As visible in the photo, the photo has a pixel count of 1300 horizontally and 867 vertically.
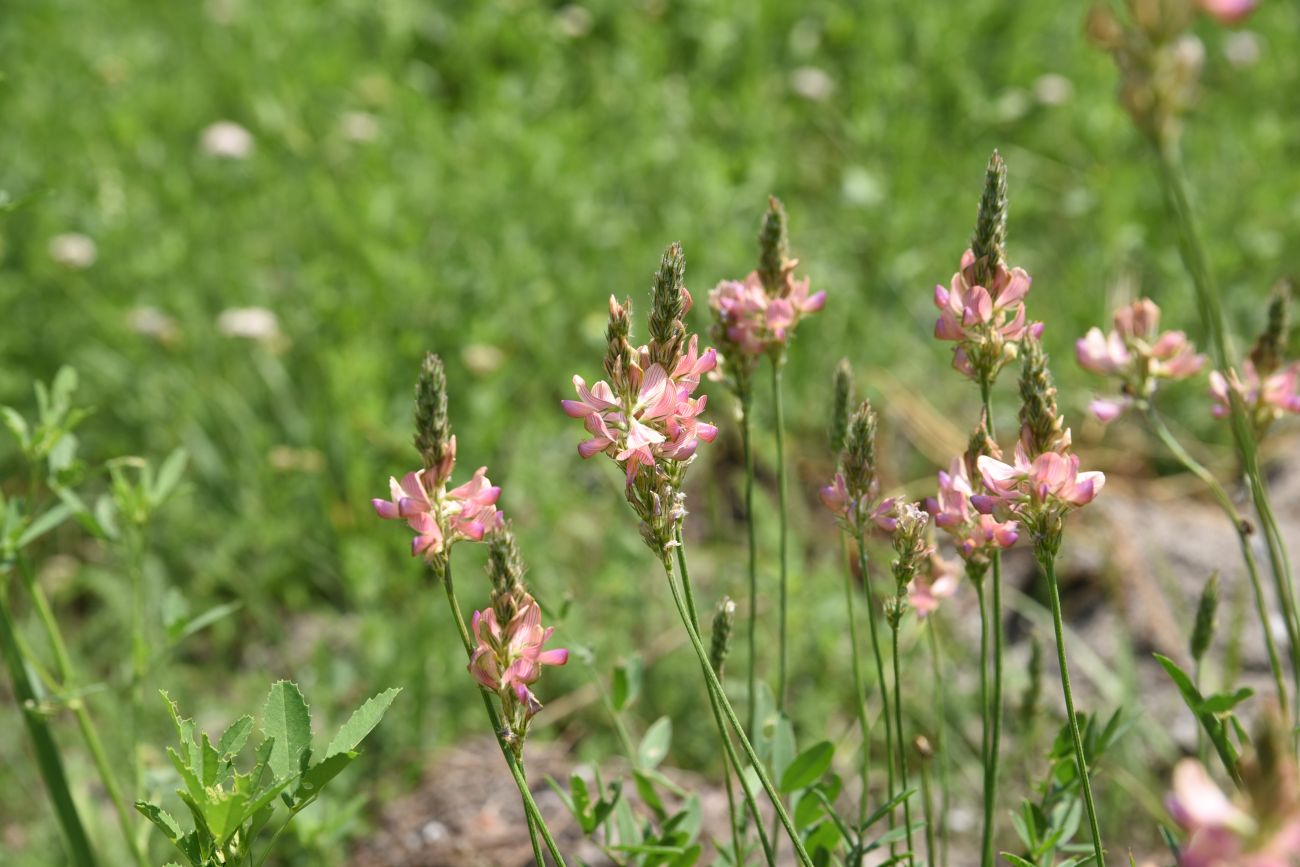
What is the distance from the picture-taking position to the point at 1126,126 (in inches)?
199

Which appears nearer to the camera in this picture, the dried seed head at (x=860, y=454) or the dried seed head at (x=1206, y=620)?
the dried seed head at (x=860, y=454)

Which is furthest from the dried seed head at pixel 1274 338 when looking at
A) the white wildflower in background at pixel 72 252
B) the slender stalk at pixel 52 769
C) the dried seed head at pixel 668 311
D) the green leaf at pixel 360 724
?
the white wildflower in background at pixel 72 252

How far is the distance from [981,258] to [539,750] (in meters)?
1.87

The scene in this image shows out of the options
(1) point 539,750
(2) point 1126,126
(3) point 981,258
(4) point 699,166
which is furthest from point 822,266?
(3) point 981,258

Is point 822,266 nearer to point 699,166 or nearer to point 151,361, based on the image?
point 699,166

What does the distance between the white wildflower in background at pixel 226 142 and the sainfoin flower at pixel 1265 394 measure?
3.97 metres

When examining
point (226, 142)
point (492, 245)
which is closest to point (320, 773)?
point (492, 245)

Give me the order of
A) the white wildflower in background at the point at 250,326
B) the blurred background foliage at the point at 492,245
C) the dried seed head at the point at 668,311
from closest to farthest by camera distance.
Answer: the dried seed head at the point at 668,311, the blurred background foliage at the point at 492,245, the white wildflower in background at the point at 250,326

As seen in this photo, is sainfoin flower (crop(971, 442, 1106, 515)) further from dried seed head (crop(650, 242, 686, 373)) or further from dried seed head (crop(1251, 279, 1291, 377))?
dried seed head (crop(1251, 279, 1291, 377))

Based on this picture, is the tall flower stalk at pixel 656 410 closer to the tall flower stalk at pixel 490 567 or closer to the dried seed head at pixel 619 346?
the dried seed head at pixel 619 346

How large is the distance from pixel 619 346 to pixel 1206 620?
1.00 metres

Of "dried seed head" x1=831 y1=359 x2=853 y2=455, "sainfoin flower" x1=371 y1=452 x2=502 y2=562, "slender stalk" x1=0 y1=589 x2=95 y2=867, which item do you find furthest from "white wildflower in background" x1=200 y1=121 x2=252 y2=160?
"sainfoin flower" x1=371 y1=452 x2=502 y2=562

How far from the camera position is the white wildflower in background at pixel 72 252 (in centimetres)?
417

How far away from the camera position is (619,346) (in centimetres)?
122
